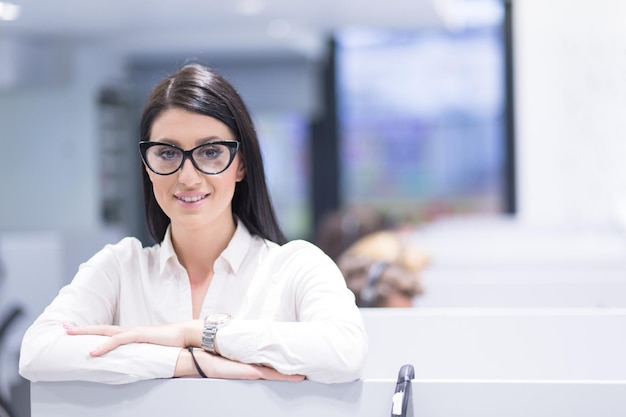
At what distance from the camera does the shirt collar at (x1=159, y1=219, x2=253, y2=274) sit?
1800mm

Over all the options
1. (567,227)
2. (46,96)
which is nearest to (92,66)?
(46,96)

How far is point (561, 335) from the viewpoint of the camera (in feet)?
6.33

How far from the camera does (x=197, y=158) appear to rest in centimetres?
172

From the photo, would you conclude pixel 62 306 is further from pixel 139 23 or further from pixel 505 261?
pixel 139 23

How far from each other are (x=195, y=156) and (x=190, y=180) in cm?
5

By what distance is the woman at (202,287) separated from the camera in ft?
5.04

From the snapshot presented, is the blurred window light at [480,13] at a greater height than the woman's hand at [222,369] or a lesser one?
greater

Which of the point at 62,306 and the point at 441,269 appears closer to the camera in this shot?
the point at 62,306

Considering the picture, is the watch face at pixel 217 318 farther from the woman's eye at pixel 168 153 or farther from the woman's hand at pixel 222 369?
the woman's eye at pixel 168 153

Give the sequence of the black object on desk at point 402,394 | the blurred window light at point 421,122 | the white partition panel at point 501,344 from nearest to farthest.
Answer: the black object on desk at point 402,394 → the white partition panel at point 501,344 → the blurred window light at point 421,122

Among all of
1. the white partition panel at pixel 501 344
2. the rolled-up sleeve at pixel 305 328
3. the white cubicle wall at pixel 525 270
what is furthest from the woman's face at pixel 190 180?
the white cubicle wall at pixel 525 270

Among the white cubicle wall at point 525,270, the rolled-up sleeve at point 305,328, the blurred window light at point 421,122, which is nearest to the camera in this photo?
the rolled-up sleeve at point 305,328

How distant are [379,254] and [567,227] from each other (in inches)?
80.7

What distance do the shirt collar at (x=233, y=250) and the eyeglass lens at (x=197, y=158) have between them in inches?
6.1
